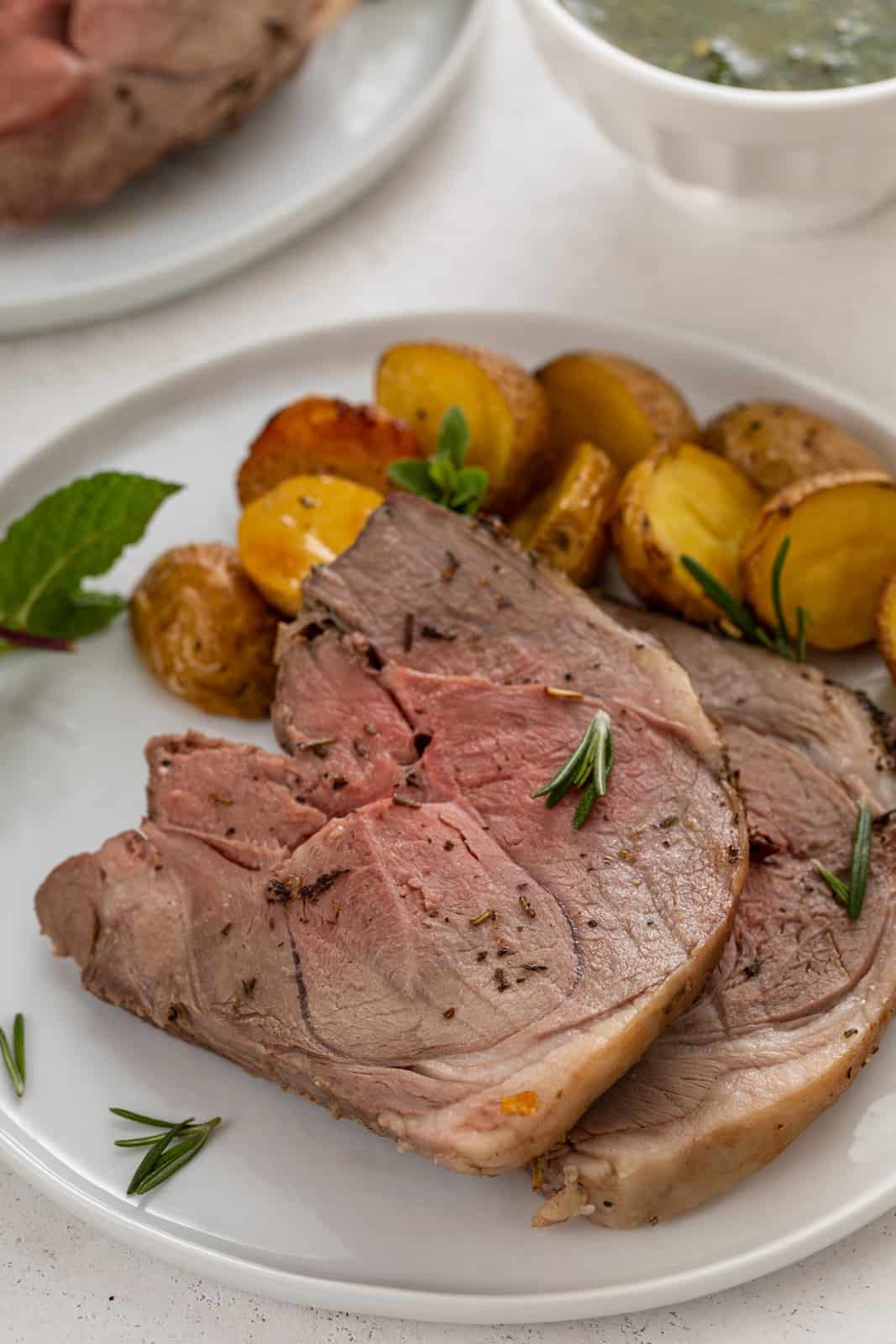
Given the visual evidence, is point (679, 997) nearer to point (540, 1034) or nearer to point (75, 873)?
point (540, 1034)

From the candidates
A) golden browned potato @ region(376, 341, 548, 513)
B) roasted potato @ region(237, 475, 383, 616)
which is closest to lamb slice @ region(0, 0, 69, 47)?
golden browned potato @ region(376, 341, 548, 513)

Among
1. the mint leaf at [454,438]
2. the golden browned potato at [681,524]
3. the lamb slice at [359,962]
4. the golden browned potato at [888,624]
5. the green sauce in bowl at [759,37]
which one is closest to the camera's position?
the lamb slice at [359,962]

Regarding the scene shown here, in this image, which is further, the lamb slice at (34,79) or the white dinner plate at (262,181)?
the white dinner plate at (262,181)

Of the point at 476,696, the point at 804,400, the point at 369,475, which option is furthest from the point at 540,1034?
the point at 804,400

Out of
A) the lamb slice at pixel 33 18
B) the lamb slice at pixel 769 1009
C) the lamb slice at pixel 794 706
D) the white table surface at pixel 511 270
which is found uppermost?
the lamb slice at pixel 33 18

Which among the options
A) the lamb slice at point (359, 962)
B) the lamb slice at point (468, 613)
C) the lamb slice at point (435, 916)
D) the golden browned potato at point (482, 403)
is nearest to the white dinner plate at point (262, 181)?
the golden browned potato at point (482, 403)

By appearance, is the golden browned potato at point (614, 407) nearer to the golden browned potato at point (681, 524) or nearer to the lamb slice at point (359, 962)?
the golden browned potato at point (681, 524)
